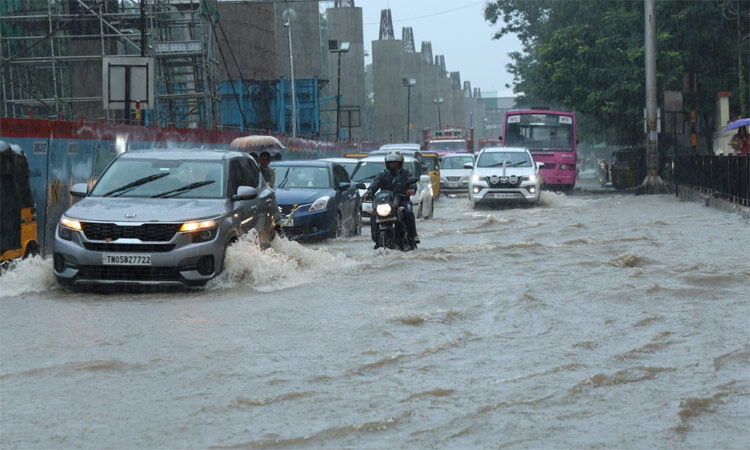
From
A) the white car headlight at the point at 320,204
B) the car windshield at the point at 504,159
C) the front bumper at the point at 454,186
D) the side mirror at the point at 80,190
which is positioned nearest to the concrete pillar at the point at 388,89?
the front bumper at the point at 454,186

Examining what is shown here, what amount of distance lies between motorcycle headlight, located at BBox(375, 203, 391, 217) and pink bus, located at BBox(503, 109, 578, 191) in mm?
25170

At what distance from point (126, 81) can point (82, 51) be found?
2436 cm

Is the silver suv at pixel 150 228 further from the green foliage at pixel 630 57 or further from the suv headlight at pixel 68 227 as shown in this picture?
the green foliage at pixel 630 57

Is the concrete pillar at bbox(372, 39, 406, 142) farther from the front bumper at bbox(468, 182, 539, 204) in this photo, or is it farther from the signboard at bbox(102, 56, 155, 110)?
the signboard at bbox(102, 56, 155, 110)

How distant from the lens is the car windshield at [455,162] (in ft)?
146

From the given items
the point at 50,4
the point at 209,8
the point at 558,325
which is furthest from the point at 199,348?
Answer: the point at 209,8

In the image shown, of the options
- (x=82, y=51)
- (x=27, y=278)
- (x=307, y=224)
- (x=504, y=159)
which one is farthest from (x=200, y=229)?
(x=82, y=51)

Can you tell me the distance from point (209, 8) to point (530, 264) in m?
33.5

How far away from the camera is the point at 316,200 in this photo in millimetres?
19672

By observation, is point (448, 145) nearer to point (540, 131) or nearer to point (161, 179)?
point (540, 131)

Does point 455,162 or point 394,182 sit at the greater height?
point 455,162

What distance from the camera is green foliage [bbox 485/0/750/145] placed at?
43125mm

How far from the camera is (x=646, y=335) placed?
9352 millimetres

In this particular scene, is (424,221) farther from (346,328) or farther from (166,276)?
(346,328)
